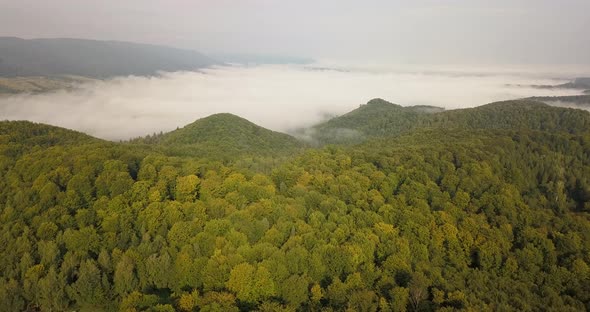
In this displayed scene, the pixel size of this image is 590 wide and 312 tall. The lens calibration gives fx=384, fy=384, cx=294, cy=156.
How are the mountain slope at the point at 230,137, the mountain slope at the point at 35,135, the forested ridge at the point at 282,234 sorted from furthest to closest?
1. the mountain slope at the point at 230,137
2. the mountain slope at the point at 35,135
3. the forested ridge at the point at 282,234

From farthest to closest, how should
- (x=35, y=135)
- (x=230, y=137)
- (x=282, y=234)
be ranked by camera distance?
(x=230, y=137)
(x=35, y=135)
(x=282, y=234)

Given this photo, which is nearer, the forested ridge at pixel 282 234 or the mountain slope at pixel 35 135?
the forested ridge at pixel 282 234

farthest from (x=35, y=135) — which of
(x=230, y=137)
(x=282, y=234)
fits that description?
(x=230, y=137)

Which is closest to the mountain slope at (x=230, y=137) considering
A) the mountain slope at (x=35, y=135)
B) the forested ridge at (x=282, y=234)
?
the mountain slope at (x=35, y=135)

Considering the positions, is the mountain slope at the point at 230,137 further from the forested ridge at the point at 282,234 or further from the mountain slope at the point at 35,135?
the forested ridge at the point at 282,234

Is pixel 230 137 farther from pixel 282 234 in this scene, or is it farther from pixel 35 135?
pixel 282 234

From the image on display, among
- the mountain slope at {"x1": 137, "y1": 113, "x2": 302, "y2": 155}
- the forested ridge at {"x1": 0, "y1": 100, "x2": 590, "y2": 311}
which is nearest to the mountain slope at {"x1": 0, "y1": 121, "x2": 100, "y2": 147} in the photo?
the forested ridge at {"x1": 0, "y1": 100, "x2": 590, "y2": 311}

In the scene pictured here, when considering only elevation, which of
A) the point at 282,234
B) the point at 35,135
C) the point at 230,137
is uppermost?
the point at 35,135

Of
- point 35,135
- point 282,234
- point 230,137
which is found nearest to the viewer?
point 282,234
